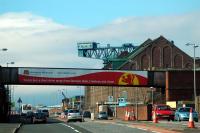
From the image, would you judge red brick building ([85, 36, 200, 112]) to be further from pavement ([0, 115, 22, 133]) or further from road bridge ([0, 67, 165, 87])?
pavement ([0, 115, 22, 133])

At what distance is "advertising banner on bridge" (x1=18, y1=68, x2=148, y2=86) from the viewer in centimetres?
7688

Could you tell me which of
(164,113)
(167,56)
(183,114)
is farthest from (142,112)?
(167,56)

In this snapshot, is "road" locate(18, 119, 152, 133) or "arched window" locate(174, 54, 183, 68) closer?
"road" locate(18, 119, 152, 133)

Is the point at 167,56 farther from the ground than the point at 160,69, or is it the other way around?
the point at 167,56

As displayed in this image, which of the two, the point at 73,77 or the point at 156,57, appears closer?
the point at 73,77

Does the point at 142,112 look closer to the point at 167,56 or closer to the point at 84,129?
the point at 84,129

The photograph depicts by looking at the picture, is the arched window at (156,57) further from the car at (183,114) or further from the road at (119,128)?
the road at (119,128)

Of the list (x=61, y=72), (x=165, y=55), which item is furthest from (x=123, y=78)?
(x=165, y=55)

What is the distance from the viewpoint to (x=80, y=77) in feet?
256

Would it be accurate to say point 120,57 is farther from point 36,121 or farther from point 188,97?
point 36,121

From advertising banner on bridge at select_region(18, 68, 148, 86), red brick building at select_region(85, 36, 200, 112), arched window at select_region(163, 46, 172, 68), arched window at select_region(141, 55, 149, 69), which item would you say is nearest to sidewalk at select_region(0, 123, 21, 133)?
advertising banner on bridge at select_region(18, 68, 148, 86)

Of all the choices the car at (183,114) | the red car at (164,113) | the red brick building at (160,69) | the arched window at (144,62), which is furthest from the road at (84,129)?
the arched window at (144,62)

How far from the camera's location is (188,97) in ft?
267

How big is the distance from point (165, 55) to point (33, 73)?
5137 cm
